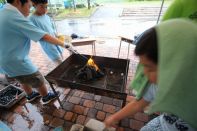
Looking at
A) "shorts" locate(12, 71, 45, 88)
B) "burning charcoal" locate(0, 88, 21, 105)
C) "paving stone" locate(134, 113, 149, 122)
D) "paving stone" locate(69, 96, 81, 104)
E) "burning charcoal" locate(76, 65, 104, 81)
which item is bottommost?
"paving stone" locate(69, 96, 81, 104)

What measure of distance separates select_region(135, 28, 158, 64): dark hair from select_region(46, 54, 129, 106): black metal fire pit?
1141mm

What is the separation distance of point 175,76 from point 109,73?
1.62 metres

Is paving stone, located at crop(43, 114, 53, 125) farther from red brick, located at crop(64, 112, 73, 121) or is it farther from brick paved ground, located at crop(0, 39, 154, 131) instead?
red brick, located at crop(64, 112, 73, 121)

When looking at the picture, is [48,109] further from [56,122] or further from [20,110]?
[20,110]

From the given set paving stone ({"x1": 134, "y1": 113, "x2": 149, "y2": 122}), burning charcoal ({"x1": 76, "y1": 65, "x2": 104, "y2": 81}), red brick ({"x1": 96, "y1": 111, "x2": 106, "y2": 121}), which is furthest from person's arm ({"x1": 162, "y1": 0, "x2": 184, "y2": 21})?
red brick ({"x1": 96, "y1": 111, "x2": 106, "y2": 121})

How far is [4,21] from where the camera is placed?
1.55 metres

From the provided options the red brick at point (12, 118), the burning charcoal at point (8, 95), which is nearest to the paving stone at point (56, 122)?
the red brick at point (12, 118)

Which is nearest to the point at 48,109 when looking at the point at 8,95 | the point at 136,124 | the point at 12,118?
the point at 12,118

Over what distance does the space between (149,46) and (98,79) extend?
151 cm

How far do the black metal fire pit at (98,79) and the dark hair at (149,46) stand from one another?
1.14 meters

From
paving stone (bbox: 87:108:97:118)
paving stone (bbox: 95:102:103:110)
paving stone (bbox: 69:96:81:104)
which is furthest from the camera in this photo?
paving stone (bbox: 69:96:81:104)

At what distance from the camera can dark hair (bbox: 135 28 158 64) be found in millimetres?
549

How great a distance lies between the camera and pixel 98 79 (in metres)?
2.04

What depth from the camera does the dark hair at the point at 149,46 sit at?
0.55m
